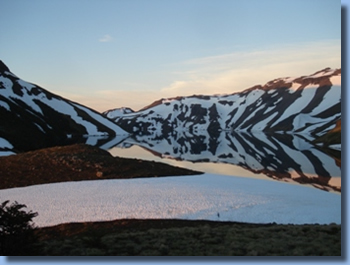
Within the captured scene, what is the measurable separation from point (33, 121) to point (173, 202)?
54.9 meters

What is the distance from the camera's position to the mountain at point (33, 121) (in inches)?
1803

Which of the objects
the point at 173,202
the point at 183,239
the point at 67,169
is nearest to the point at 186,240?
the point at 183,239

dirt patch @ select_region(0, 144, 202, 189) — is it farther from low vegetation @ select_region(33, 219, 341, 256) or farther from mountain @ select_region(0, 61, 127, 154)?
mountain @ select_region(0, 61, 127, 154)

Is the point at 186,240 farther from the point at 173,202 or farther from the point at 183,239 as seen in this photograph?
the point at 173,202

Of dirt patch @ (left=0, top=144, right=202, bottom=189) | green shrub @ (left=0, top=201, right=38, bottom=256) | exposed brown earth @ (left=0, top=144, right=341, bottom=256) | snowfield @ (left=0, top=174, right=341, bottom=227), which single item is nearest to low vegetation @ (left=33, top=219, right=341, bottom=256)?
exposed brown earth @ (left=0, top=144, right=341, bottom=256)

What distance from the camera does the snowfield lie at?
1349 centimetres

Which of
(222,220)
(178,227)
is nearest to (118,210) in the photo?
(178,227)

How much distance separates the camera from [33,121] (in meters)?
63.3

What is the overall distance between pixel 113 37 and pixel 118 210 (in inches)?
286

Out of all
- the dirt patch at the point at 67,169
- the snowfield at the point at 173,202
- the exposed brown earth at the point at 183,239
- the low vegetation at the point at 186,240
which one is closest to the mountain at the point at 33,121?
the dirt patch at the point at 67,169

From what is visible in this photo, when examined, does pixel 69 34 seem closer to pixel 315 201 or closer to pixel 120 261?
pixel 120 261

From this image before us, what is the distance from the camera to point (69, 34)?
46.9ft

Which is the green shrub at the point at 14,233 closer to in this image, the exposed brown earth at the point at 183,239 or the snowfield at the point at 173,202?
the exposed brown earth at the point at 183,239

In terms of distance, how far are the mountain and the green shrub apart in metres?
29.1
